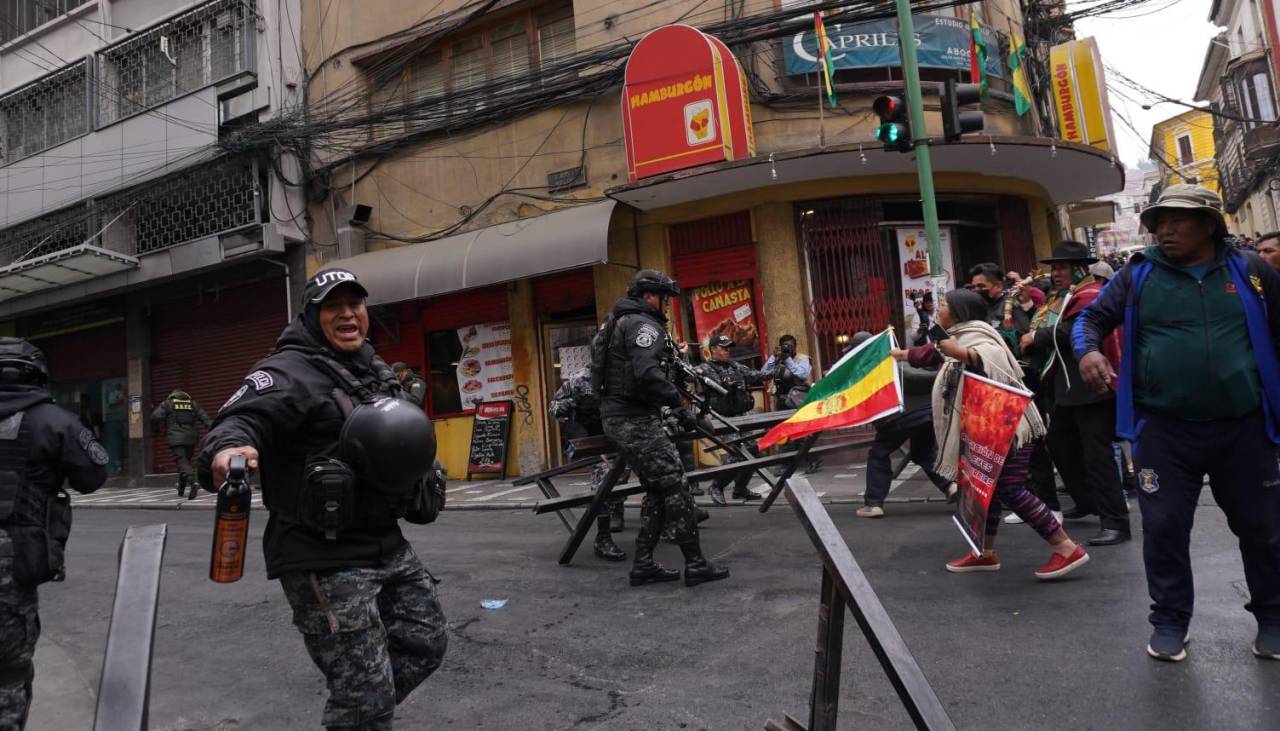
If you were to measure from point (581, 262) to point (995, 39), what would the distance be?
7.66 metres

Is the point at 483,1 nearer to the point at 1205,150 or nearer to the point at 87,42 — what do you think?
the point at 87,42

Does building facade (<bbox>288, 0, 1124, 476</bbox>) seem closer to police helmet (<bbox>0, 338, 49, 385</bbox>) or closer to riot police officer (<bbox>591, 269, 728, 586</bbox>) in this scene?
riot police officer (<bbox>591, 269, 728, 586</bbox>)

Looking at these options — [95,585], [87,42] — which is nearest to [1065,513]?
[95,585]

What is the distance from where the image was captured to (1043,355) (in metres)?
6.14

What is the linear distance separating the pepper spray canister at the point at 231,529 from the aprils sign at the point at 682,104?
9177 millimetres

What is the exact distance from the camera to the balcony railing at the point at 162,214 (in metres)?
15.3

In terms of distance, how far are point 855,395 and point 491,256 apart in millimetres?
8012

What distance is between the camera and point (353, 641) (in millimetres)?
2352

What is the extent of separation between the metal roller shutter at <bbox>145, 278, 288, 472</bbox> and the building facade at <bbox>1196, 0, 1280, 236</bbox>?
24.1m

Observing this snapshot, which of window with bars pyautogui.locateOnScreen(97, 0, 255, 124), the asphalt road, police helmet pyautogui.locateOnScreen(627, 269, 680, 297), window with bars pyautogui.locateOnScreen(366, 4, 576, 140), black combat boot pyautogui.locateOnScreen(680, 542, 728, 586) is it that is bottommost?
the asphalt road

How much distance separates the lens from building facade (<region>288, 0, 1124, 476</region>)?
37.2ft

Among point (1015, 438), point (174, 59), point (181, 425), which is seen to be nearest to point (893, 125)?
point (1015, 438)

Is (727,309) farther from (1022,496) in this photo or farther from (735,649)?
(735,649)

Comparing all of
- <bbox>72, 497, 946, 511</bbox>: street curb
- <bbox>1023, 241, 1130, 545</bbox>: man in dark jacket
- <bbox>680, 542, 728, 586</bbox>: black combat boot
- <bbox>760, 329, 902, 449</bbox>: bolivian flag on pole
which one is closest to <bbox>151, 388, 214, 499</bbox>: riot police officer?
<bbox>72, 497, 946, 511</bbox>: street curb
